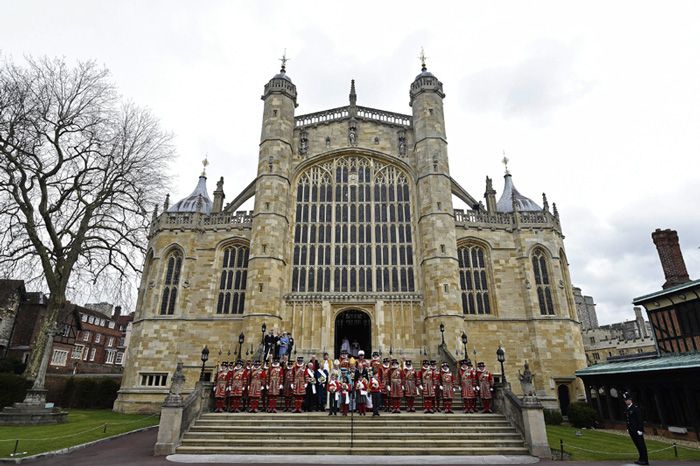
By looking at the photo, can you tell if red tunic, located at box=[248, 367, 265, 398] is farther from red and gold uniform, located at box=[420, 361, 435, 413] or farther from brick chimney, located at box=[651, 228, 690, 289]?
brick chimney, located at box=[651, 228, 690, 289]

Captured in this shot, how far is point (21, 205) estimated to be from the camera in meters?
18.2

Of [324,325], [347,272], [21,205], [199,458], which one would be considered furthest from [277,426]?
[21,205]

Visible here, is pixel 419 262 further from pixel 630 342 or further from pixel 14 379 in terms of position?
pixel 630 342

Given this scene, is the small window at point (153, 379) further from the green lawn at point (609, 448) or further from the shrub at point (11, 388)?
the green lawn at point (609, 448)

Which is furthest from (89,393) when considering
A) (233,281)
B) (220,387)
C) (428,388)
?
(428,388)

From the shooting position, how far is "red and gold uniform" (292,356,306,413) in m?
13.2

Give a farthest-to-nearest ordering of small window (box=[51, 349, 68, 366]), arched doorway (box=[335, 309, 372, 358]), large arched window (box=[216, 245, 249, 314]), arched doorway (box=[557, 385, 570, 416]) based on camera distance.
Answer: small window (box=[51, 349, 68, 366]) → arched doorway (box=[335, 309, 372, 358]) → large arched window (box=[216, 245, 249, 314]) → arched doorway (box=[557, 385, 570, 416])

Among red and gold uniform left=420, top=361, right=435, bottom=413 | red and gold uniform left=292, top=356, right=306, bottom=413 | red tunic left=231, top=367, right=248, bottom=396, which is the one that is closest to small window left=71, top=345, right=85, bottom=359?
red tunic left=231, top=367, right=248, bottom=396

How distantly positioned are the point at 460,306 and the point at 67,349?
4058 cm

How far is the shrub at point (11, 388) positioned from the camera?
19.7m

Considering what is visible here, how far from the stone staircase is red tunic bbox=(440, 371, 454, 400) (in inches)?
31.1

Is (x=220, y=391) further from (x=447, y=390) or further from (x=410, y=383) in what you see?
(x=447, y=390)

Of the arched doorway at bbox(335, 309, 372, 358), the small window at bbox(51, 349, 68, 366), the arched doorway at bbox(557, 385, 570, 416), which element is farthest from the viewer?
the small window at bbox(51, 349, 68, 366)

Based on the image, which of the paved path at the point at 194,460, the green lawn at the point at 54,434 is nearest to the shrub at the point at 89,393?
the green lawn at the point at 54,434
